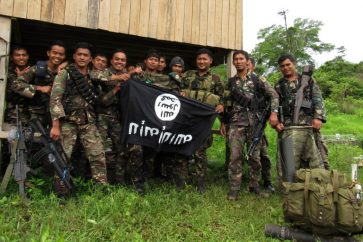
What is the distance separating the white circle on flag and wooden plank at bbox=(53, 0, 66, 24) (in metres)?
2.03

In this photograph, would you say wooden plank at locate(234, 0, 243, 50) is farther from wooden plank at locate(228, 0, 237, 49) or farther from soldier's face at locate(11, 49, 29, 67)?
soldier's face at locate(11, 49, 29, 67)

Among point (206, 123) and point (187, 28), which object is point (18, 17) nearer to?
point (187, 28)

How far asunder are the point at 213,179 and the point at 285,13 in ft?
127

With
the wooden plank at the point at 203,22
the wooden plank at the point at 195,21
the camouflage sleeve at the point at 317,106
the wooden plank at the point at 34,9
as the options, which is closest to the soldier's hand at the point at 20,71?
the wooden plank at the point at 34,9

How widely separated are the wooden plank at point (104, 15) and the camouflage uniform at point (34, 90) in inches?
45.5

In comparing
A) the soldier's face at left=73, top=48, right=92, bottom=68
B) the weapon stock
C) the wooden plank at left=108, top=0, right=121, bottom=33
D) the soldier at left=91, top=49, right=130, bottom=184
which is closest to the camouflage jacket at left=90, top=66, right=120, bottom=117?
the soldier at left=91, top=49, right=130, bottom=184

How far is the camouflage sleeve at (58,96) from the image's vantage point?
16.2 ft

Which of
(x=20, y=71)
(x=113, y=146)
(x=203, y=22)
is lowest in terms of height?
(x=113, y=146)

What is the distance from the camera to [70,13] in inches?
230

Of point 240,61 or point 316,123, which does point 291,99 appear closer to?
point 316,123

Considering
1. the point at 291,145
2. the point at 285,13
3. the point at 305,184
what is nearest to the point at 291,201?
the point at 305,184

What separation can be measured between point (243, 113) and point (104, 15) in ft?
9.32

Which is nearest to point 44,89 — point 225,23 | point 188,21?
point 188,21

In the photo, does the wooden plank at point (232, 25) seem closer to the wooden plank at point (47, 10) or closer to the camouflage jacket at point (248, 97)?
the camouflage jacket at point (248, 97)
